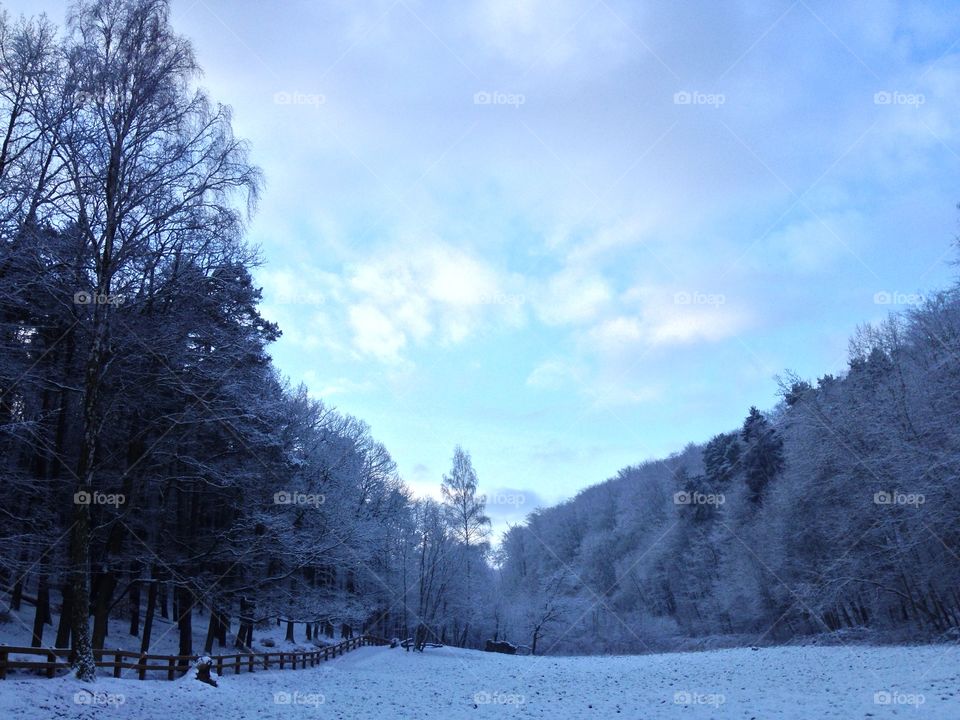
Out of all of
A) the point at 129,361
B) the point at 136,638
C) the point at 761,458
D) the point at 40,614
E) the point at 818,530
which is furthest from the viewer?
the point at 761,458

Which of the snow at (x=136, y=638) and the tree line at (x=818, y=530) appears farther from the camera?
the tree line at (x=818, y=530)

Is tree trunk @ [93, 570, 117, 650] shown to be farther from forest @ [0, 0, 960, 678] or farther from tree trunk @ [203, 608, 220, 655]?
tree trunk @ [203, 608, 220, 655]

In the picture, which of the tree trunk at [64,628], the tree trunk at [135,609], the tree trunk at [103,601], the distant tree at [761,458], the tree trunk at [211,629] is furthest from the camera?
the distant tree at [761,458]

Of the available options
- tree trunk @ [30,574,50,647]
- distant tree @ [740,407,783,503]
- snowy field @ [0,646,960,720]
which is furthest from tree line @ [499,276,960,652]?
tree trunk @ [30,574,50,647]

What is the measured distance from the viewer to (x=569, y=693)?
18766 millimetres

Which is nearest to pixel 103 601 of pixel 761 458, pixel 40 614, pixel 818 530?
pixel 40 614

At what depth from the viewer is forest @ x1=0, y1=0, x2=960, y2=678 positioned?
1288 cm

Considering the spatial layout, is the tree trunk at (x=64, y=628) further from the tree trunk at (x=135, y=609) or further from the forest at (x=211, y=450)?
the tree trunk at (x=135, y=609)

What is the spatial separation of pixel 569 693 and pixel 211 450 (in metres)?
14.5

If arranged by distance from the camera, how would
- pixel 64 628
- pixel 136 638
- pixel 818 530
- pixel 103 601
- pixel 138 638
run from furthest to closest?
pixel 818 530 < pixel 138 638 < pixel 136 638 < pixel 103 601 < pixel 64 628

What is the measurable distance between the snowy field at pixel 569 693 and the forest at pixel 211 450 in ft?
6.03

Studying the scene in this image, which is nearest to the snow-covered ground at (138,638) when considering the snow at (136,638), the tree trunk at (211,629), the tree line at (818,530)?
the snow at (136,638)

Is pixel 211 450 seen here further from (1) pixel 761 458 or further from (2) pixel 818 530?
(1) pixel 761 458

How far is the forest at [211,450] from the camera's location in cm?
1288
